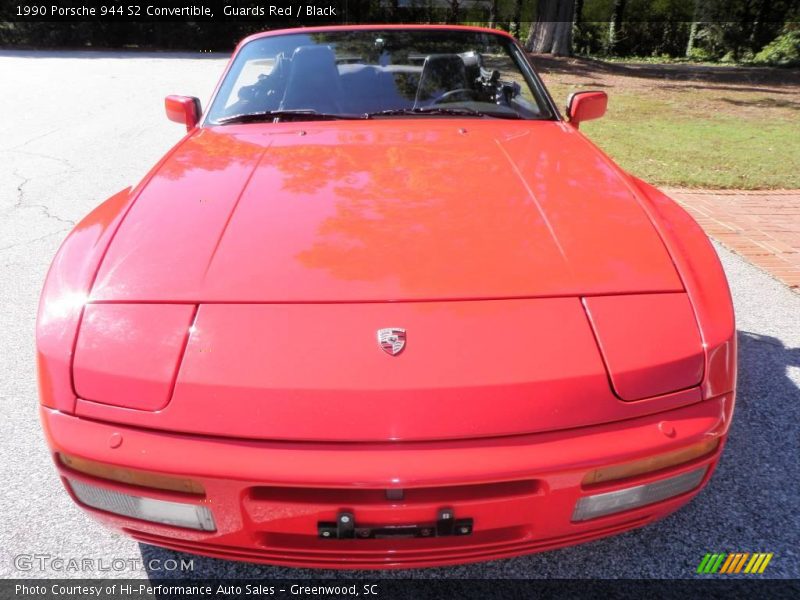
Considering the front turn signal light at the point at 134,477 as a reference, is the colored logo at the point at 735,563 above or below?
below

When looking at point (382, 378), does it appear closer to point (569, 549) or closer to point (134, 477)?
point (134, 477)

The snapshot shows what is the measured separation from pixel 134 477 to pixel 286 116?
164 centimetres

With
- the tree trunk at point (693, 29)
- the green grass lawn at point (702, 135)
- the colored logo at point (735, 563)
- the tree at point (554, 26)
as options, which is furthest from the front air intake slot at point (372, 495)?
the tree trunk at point (693, 29)

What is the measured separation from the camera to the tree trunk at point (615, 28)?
75.0 ft

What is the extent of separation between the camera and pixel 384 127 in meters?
2.38

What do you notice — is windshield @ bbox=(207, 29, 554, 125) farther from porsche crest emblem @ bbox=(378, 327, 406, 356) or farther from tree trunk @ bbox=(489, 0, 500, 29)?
tree trunk @ bbox=(489, 0, 500, 29)

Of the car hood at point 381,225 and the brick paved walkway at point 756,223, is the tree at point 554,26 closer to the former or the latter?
the brick paved walkway at point 756,223

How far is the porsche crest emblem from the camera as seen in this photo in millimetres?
1310

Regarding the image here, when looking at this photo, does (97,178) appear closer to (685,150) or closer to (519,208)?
(519,208)

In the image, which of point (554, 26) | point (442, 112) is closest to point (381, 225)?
point (442, 112)

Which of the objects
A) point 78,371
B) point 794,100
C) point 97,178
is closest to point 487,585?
point 78,371

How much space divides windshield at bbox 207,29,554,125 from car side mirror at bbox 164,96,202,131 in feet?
0.86

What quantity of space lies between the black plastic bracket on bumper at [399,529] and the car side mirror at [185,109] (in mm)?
2145

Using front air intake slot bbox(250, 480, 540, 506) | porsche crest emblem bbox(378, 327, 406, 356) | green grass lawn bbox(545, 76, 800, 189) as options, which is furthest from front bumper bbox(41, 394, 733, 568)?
green grass lawn bbox(545, 76, 800, 189)
